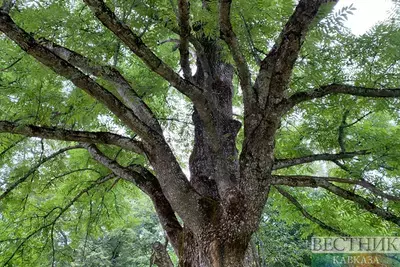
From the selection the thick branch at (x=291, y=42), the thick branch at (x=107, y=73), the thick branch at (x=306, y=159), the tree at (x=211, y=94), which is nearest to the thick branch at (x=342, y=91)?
the tree at (x=211, y=94)

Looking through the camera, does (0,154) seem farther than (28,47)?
Yes

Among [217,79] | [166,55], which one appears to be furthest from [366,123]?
[166,55]

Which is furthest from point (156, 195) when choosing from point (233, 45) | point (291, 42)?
point (291, 42)

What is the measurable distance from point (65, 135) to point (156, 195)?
0.72 m

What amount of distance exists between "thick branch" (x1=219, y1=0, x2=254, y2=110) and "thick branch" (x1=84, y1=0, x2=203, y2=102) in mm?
287

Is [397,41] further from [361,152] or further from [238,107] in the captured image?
[238,107]

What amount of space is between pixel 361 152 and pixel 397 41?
0.84 metres

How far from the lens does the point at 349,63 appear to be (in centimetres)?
254

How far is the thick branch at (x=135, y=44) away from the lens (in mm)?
1766

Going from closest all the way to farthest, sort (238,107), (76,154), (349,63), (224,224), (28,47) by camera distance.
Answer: (28,47) → (224,224) → (349,63) → (76,154) → (238,107)

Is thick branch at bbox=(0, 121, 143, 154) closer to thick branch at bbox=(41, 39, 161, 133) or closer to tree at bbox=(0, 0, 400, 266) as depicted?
tree at bbox=(0, 0, 400, 266)

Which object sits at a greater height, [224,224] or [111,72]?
[111,72]

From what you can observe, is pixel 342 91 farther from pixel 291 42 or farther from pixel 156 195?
pixel 156 195

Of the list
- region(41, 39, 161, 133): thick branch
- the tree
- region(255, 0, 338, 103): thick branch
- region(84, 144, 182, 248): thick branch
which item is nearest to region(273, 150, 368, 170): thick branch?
the tree
